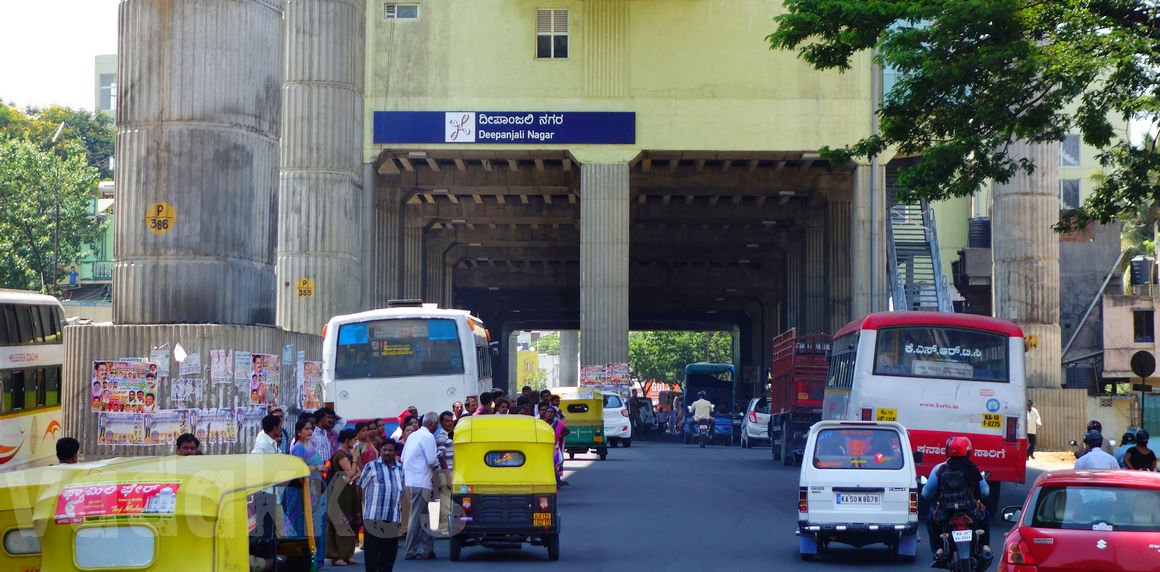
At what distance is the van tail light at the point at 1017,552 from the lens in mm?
10805

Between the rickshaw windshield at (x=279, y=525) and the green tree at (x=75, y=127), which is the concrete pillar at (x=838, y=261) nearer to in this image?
the rickshaw windshield at (x=279, y=525)

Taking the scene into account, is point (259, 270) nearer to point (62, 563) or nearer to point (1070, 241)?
point (62, 563)

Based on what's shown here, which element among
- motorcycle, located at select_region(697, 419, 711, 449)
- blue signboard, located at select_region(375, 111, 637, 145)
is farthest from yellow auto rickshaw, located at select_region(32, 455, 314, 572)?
motorcycle, located at select_region(697, 419, 711, 449)

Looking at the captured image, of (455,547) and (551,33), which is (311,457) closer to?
(455,547)

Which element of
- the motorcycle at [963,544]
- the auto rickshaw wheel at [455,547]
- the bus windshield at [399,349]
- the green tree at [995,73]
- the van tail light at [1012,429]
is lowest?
the auto rickshaw wheel at [455,547]

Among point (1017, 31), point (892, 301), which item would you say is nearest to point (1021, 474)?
point (1017, 31)

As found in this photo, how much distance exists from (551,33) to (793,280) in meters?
22.6

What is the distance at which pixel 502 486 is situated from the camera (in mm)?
16375

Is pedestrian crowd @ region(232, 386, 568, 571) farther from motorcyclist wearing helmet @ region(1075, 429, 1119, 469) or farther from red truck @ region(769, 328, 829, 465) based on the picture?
red truck @ region(769, 328, 829, 465)

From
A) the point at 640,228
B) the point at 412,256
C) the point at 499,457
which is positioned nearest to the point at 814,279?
the point at 640,228

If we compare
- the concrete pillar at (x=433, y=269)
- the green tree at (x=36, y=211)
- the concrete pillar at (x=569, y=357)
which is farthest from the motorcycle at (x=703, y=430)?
the concrete pillar at (x=569, y=357)

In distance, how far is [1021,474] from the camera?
23.0 m

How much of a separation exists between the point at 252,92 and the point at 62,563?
18780 mm

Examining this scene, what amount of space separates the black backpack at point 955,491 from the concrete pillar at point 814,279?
4353 cm
